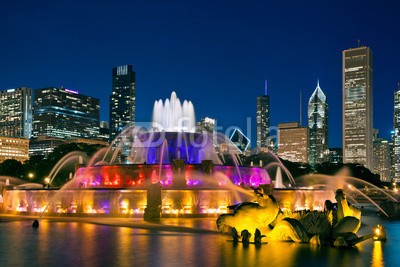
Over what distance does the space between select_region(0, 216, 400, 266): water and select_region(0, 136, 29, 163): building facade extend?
168806 mm

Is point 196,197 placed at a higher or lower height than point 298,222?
higher

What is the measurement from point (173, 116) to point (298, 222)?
125 feet

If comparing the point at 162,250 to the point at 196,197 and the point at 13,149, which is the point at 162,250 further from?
the point at 13,149

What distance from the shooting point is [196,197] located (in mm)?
36188

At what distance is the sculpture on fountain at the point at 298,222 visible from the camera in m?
20.6

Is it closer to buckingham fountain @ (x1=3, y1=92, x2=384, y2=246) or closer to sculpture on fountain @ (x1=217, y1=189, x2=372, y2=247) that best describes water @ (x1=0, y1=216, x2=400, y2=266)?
sculpture on fountain @ (x1=217, y1=189, x2=372, y2=247)

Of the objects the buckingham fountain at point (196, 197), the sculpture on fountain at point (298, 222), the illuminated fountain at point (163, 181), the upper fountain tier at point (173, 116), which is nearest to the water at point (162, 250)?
the sculpture on fountain at point (298, 222)

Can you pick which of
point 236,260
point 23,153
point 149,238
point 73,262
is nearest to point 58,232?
point 149,238

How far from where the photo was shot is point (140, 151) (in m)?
51.5

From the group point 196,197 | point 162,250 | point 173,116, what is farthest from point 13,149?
point 162,250

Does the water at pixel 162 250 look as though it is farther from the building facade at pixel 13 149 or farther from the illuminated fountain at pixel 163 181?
the building facade at pixel 13 149

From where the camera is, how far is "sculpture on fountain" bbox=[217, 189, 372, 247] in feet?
67.7

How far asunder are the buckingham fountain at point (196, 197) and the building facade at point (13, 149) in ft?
468

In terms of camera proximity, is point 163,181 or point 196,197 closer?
point 196,197
